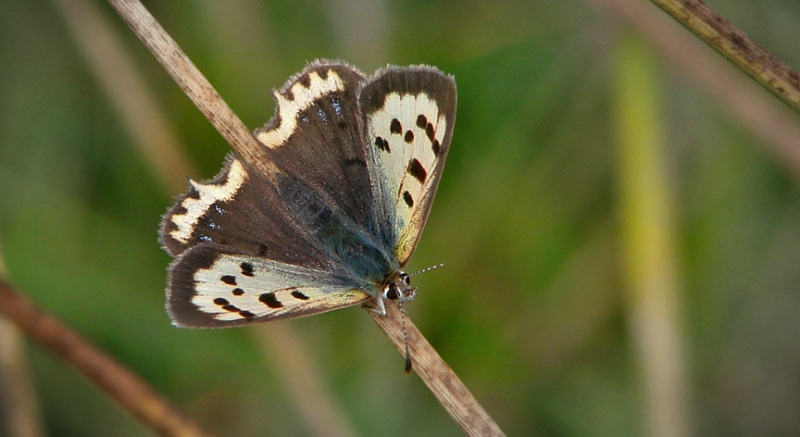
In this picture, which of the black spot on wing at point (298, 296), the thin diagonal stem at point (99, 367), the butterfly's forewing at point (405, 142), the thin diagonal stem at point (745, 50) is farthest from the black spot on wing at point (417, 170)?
the thin diagonal stem at point (99, 367)

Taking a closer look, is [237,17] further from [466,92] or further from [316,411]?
[316,411]

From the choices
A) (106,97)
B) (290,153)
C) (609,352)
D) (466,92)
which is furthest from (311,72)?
(609,352)

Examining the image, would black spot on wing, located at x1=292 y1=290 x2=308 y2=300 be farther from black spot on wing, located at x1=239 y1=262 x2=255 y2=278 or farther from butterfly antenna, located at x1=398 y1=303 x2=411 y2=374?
butterfly antenna, located at x1=398 y1=303 x2=411 y2=374

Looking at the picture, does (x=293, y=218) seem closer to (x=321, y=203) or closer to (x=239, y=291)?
(x=321, y=203)

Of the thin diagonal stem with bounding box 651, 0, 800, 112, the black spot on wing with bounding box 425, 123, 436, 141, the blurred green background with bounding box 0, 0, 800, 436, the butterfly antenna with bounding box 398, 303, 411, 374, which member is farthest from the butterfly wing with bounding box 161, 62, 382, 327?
the thin diagonal stem with bounding box 651, 0, 800, 112

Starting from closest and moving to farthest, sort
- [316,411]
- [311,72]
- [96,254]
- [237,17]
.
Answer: [311,72], [316,411], [96,254], [237,17]

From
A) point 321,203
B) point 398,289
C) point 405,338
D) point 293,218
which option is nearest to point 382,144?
point 321,203
